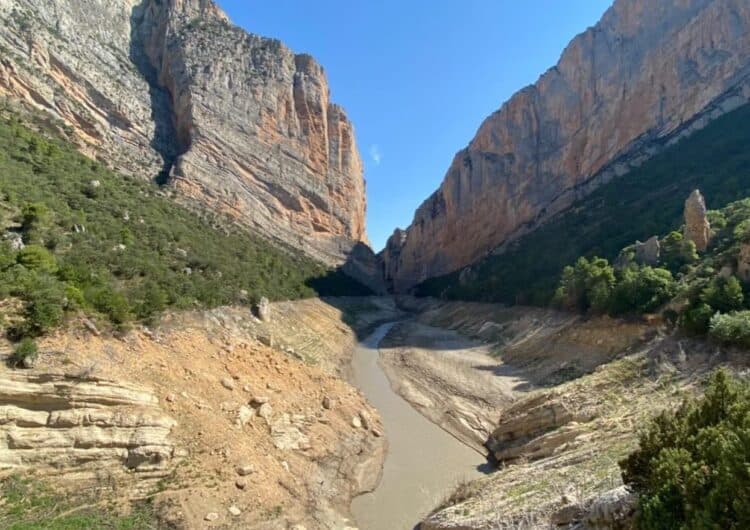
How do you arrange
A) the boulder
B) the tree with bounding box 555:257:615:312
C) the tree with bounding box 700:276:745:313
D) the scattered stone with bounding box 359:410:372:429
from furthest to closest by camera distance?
the tree with bounding box 555:257:615:312 < the scattered stone with bounding box 359:410:372:429 < the boulder < the tree with bounding box 700:276:745:313

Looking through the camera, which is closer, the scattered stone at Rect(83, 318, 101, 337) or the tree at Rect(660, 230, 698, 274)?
the scattered stone at Rect(83, 318, 101, 337)

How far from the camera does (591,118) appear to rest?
69.2 metres

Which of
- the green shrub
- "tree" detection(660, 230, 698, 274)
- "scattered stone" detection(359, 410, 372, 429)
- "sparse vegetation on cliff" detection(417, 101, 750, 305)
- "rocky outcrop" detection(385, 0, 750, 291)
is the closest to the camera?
the green shrub

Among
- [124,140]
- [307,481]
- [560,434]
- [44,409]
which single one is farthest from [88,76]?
[560,434]

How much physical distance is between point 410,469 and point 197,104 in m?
54.7

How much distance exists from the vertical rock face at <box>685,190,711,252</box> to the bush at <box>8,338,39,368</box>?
32.5 metres

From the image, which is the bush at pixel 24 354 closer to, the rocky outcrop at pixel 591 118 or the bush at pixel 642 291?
the bush at pixel 642 291

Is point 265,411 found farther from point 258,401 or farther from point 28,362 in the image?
point 28,362

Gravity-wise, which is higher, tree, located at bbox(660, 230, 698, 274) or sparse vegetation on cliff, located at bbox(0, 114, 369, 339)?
tree, located at bbox(660, 230, 698, 274)

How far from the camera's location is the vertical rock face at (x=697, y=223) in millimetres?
24625

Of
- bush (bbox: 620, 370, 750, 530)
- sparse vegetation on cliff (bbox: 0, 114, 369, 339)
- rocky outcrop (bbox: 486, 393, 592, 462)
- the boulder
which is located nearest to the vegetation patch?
sparse vegetation on cliff (bbox: 0, 114, 369, 339)

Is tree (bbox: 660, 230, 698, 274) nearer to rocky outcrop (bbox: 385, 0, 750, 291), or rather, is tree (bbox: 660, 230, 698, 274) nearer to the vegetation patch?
the vegetation patch

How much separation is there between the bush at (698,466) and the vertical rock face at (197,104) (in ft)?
147

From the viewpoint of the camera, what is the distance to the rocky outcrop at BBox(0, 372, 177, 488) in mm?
10078
